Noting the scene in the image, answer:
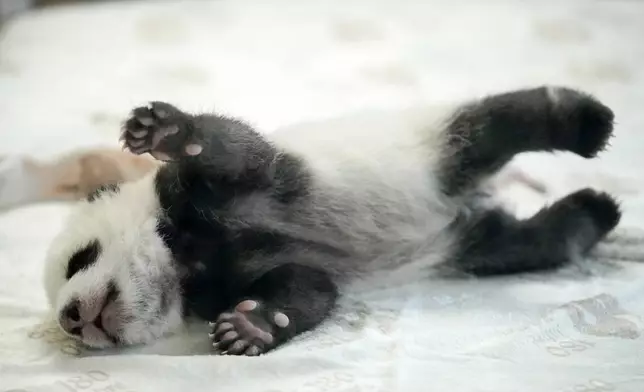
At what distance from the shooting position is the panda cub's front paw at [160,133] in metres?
0.85

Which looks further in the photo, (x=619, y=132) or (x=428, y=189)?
(x=619, y=132)

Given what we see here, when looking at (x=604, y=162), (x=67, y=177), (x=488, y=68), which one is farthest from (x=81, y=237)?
(x=488, y=68)

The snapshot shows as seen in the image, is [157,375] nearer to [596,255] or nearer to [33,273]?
[33,273]

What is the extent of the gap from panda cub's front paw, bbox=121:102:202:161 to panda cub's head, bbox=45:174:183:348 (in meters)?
0.10

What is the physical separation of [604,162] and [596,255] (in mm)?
312

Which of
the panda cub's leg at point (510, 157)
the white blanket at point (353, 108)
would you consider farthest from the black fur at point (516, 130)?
the white blanket at point (353, 108)

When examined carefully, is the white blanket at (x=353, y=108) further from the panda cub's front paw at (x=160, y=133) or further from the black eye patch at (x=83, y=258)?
the panda cub's front paw at (x=160, y=133)

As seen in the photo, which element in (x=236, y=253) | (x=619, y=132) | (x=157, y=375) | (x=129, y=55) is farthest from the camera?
(x=129, y=55)

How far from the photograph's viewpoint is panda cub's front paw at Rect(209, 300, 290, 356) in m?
0.84

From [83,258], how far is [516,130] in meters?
0.52

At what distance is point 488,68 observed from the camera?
1.78 meters

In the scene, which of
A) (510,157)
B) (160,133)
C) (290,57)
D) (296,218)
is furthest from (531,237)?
(290,57)

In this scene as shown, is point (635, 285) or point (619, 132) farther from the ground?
point (619, 132)

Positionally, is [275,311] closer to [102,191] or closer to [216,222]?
[216,222]
